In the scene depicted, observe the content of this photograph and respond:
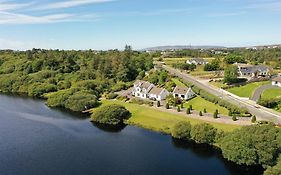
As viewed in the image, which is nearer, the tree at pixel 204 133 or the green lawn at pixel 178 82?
the tree at pixel 204 133

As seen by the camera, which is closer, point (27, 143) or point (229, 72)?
point (27, 143)

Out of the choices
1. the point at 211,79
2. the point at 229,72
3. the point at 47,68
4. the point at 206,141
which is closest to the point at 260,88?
the point at 229,72

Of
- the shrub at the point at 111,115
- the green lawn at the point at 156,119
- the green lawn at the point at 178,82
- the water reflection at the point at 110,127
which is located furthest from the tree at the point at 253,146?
the green lawn at the point at 178,82

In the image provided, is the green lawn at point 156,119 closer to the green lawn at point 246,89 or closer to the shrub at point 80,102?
the shrub at point 80,102

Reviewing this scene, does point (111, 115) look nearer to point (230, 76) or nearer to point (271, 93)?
point (271, 93)

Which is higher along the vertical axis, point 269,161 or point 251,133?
point 251,133

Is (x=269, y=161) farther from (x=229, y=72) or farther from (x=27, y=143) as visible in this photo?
(x=229, y=72)
